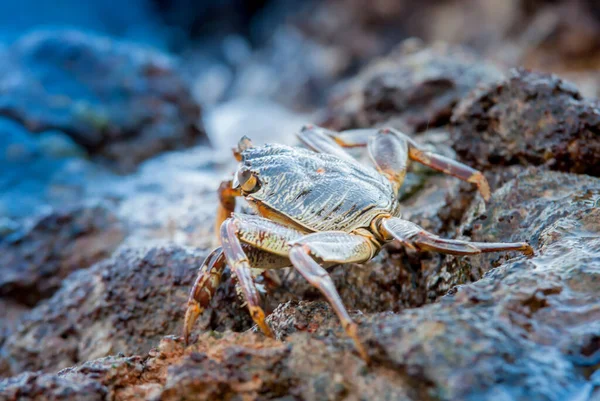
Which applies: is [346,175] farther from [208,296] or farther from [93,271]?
[93,271]

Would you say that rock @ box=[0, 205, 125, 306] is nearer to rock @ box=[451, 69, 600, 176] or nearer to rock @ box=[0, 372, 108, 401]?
rock @ box=[0, 372, 108, 401]

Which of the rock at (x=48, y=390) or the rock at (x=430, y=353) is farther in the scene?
the rock at (x=48, y=390)

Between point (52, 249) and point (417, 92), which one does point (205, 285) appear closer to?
point (52, 249)

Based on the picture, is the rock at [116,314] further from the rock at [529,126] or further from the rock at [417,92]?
the rock at [417,92]

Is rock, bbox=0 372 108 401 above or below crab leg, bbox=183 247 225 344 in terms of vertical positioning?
below

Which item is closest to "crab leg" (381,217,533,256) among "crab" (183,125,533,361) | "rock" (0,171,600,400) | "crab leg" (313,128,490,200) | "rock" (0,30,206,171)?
"crab" (183,125,533,361)

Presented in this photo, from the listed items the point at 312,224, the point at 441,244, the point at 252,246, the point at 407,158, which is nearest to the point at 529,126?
the point at 407,158

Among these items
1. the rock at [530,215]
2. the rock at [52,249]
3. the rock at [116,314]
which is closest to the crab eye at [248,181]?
the rock at [116,314]

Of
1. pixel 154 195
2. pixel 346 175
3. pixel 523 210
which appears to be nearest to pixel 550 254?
pixel 523 210
